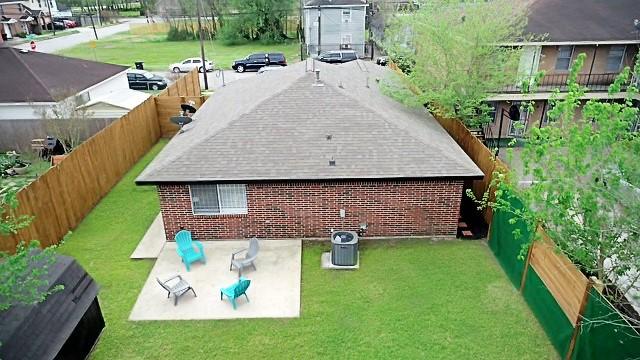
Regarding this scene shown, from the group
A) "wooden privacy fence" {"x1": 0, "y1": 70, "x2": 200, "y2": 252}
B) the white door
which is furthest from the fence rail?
the white door

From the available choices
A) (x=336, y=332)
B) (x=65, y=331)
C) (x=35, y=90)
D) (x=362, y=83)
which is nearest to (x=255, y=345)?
(x=336, y=332)

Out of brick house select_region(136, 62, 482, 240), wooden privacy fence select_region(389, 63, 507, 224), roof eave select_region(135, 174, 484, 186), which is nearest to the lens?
roof eave select_region(135, 174, 484, 186)

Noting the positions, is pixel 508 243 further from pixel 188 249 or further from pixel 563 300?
pixel 188 249

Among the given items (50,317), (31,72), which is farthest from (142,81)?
(50,317)

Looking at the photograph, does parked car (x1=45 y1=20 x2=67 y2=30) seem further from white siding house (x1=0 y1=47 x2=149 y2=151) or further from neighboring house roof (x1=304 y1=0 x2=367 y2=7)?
white siding house (x1=0 y1=47 x2=149 y2=151)

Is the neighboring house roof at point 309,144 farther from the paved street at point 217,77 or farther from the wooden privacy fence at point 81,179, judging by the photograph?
the paved street at point 217,77

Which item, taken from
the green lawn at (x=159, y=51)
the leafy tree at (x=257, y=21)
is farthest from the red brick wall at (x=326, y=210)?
the leafy tree at (x=257, y=21)

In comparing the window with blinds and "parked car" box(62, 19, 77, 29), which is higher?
the window with blinds
